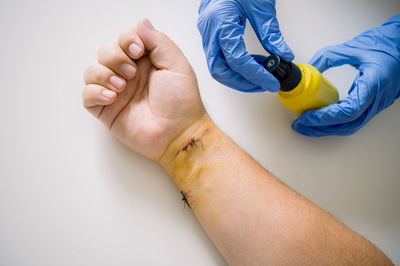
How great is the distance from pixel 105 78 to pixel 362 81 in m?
1.13

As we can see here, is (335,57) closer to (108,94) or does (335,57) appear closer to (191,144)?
(191,144)

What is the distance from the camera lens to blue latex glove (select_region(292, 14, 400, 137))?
98cm

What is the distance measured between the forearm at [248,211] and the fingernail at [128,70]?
12.5 inches

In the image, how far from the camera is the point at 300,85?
2.80 feet

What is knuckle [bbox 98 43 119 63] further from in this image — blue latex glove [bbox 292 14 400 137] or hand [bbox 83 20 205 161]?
blue latex glove [bbox 292 14 400 137]

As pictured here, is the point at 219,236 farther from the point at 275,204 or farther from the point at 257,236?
the point at 275,204

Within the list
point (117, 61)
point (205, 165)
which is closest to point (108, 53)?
point (117, 61)

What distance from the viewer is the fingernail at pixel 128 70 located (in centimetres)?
81

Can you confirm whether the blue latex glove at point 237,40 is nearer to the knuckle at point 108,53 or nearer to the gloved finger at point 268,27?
the gloved finger at point 268,27

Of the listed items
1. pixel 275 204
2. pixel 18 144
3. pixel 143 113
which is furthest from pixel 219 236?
pixel 18 144

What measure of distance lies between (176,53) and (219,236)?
0.73 meters

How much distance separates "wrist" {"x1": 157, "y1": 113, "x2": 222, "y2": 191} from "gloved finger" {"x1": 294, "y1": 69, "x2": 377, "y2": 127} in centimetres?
44

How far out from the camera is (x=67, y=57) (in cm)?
93

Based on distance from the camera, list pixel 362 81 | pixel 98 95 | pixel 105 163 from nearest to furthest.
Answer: pixel 98 95
pixel 105 163
pixel 362 81
